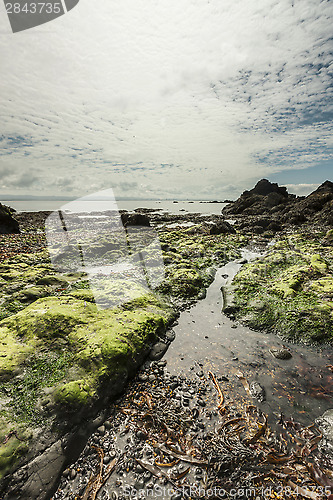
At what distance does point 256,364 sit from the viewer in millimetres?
8375

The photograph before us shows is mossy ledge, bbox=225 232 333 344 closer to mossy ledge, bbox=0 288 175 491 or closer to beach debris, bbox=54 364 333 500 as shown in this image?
beach debris, bbox=54 364 333 500

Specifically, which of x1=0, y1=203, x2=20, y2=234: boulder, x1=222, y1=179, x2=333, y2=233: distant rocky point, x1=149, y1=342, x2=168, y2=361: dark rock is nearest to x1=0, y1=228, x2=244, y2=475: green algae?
x1=149, y1=342, x2=168, y2=361: dark rock

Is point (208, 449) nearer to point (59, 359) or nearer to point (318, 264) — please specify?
point (59, 359)

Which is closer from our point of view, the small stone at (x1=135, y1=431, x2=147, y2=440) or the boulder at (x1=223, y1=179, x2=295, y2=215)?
the small stone at (x1=135, y1=431, x2=147, y2=440)

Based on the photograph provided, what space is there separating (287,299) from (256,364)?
556 cm

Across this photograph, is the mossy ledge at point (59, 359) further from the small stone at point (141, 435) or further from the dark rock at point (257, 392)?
the dark rock at point (257, 392)

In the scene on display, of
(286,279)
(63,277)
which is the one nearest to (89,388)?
(63,277)

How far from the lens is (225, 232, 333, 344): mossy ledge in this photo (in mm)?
10227

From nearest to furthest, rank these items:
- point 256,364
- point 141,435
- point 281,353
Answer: point 141,435
point 256,364
point 281,353

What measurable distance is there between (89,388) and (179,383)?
297cm

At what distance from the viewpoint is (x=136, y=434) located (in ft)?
19.0

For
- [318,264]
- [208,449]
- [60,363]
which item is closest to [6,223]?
[60,363]

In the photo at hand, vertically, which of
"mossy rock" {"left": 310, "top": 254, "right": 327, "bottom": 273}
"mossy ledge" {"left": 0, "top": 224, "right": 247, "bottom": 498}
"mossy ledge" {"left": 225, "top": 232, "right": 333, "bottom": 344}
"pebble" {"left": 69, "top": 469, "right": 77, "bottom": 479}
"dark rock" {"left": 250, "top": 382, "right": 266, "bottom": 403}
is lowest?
"dark rock" {"left": 250, "top": 382, "right": 266, "bottom": 403}

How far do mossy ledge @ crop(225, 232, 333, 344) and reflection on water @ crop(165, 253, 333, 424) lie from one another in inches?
31.1
